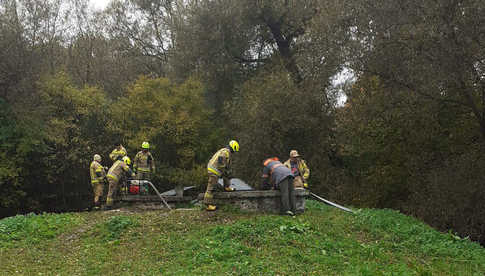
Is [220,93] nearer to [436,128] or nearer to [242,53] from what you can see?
[242,53]

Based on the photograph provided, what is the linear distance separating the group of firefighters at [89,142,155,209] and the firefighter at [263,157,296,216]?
548 centimetres

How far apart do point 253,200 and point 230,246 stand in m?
2.59

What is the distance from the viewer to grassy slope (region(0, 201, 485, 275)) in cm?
777

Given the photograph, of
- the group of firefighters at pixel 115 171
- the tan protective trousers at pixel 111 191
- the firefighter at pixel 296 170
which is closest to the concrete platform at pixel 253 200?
the firefighter at pixel 296 170

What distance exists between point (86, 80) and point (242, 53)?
11420mm

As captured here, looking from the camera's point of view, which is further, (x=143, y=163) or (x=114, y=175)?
(x=143, y=163)

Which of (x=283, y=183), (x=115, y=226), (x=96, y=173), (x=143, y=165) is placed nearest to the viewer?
(x=115, y=226)

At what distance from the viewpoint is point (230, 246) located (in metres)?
8.46

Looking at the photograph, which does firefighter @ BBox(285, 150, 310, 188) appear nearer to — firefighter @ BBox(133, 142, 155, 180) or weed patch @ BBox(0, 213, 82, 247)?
firefighter @ BBox(133, 142, 155, 180)

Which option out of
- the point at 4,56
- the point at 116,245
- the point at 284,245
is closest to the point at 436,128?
the point at 284,245

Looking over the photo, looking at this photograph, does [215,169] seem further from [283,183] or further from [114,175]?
[114,175]

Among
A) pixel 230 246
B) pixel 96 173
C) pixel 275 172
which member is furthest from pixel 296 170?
pixel 96 173

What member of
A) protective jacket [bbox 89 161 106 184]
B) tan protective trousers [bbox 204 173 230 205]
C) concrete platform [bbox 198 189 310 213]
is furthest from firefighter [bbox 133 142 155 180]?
concrete platform [bbox 198 189 310 213]

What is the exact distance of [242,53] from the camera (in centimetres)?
2578
